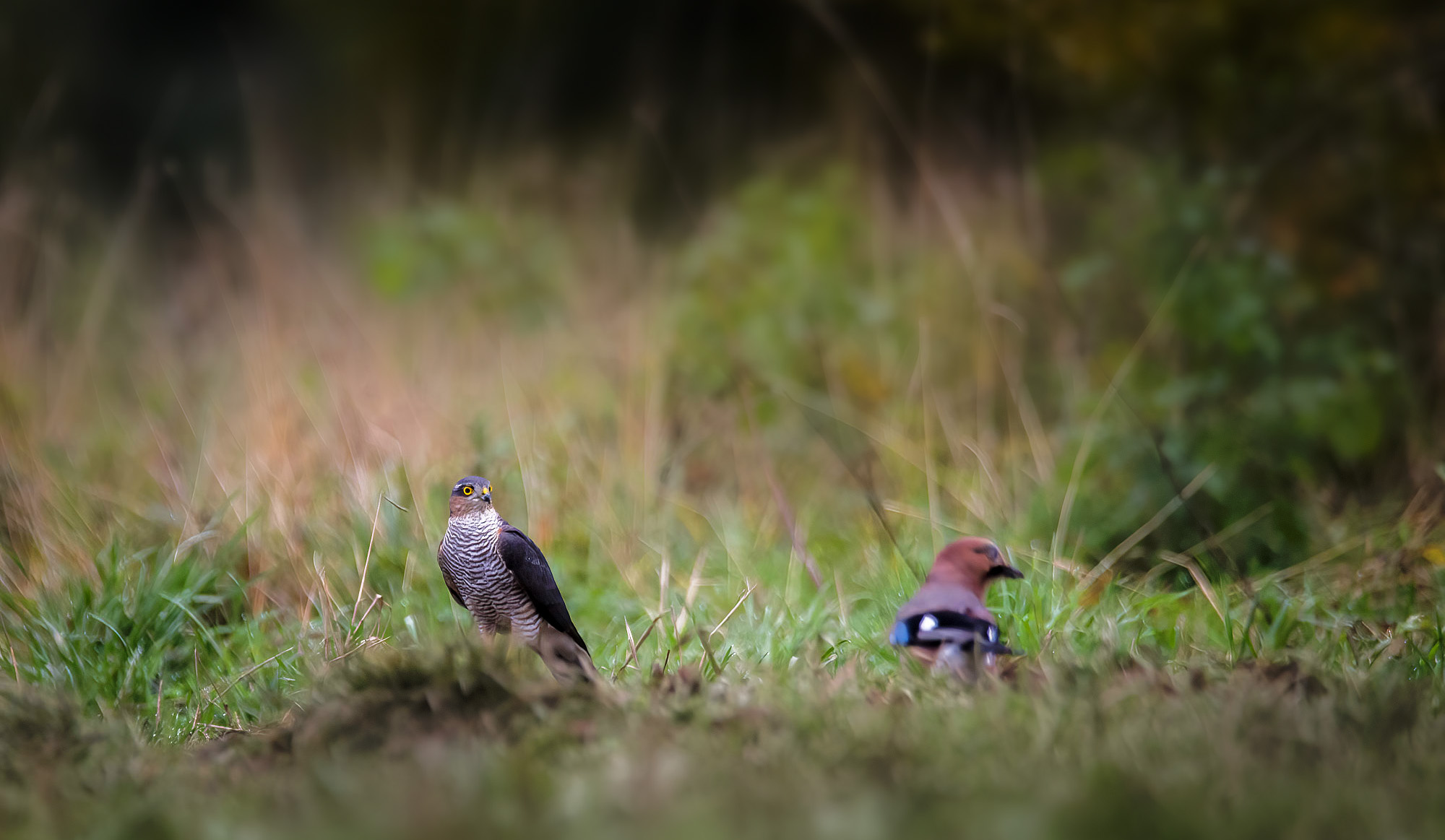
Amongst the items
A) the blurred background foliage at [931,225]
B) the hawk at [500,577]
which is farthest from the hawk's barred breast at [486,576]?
the blurred background foliage at [931,225]

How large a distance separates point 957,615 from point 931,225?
375cm

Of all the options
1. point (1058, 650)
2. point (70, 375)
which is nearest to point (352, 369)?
point (70, 375)

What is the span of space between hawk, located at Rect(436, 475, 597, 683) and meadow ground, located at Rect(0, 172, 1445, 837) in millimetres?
197

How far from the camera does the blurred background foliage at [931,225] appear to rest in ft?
14.1

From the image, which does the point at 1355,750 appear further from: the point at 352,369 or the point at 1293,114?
A: the point at 352,369

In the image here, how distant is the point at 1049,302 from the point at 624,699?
3487 millimetres

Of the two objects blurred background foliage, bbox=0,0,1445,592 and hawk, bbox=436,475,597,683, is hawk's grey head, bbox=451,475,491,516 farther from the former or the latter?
blurred background foliage, bbox=0,0,1445,592

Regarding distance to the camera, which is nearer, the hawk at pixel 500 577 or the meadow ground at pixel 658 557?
the meadow ground at pixel 658 557

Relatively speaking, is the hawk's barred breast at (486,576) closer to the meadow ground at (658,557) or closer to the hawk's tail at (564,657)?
the hawk's tail at (564,657)

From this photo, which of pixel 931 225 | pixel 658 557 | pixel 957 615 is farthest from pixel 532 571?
pixel 931 225

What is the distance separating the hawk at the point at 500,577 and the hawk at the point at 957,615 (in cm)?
75

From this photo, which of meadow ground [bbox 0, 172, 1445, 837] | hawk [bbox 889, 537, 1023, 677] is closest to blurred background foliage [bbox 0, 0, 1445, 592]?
meadow ground [bbox 0, 172, 1445, 837]

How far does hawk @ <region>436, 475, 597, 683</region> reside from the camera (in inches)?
113

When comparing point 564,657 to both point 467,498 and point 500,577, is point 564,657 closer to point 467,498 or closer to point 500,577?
point 500,577
